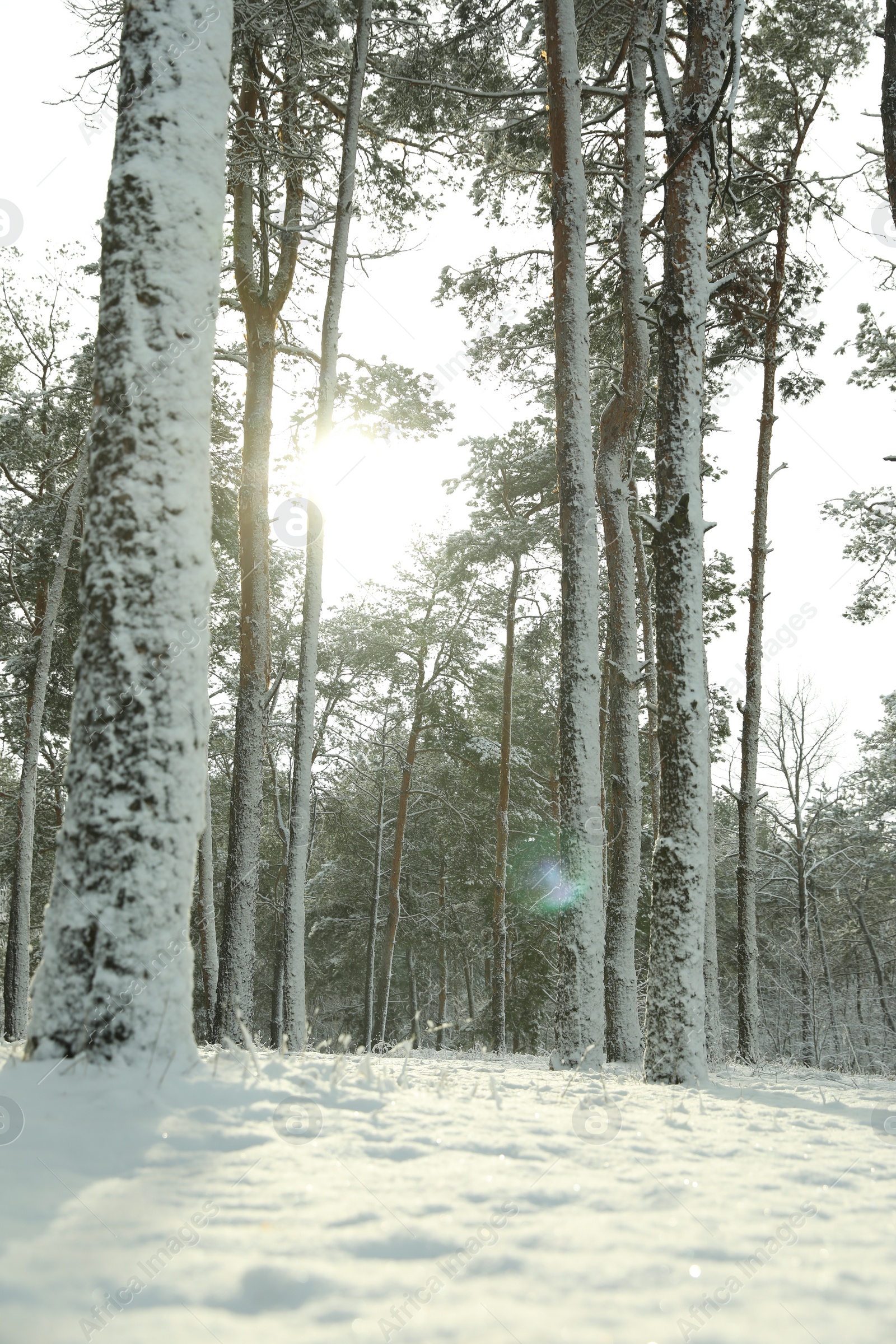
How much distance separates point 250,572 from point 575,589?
5191 millimetres

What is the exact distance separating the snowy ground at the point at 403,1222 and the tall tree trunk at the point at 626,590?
6.76m

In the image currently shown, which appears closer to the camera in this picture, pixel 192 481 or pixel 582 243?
pixel 192 481

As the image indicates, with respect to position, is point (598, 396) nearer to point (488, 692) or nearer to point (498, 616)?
point (498, 616)

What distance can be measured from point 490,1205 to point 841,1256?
69 centimetres

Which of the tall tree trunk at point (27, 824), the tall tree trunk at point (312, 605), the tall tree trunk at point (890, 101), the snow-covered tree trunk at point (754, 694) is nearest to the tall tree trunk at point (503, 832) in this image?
the snow-covered tree trunk at point (754, 694)

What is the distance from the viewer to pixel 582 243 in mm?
7922

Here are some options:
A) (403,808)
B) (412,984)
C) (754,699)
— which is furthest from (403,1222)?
(412,984)

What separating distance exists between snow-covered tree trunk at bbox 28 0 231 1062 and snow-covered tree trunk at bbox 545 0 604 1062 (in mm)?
4742

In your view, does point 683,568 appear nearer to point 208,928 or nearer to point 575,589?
point 575,589

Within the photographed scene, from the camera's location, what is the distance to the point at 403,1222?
155 cm

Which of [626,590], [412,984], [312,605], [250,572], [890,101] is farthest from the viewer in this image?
[412,984]

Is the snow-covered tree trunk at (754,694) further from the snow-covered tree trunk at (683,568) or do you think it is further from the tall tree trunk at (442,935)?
the tall tree trunk at (442,935)

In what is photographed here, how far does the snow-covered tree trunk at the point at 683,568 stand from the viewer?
518cm

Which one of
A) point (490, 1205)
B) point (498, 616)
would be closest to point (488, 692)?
point (498, 616)
